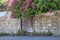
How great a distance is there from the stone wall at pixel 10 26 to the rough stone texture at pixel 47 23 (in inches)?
41.2

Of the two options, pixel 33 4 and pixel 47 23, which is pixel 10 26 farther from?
pixel 33 4

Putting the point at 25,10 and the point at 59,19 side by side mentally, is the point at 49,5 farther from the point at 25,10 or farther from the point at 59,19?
the point at 59,19

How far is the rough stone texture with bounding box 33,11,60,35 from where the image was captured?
1282 centimetres

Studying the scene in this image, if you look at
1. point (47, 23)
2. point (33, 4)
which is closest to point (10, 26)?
point (47, 23)

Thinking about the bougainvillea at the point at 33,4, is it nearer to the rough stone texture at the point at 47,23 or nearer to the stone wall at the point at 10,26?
the rough stone texture at the point at 47,23

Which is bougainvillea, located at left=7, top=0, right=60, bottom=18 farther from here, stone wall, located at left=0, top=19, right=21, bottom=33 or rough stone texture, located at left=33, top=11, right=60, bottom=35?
stone wall, located at left=0, top=19, right=21, bottom=33

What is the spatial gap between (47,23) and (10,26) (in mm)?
2256

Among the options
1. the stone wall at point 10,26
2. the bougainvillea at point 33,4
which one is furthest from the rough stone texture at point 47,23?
the bougainvillea at point 33,4

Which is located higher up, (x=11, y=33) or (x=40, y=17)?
(x=40, y=17)

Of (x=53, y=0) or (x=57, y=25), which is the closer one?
(x=53, y=0)

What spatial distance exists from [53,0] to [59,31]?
9.78 m

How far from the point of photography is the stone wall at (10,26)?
43.3 ft

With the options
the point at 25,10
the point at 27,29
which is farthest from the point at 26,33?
the point at 25,10

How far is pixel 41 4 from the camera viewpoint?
3184mm
